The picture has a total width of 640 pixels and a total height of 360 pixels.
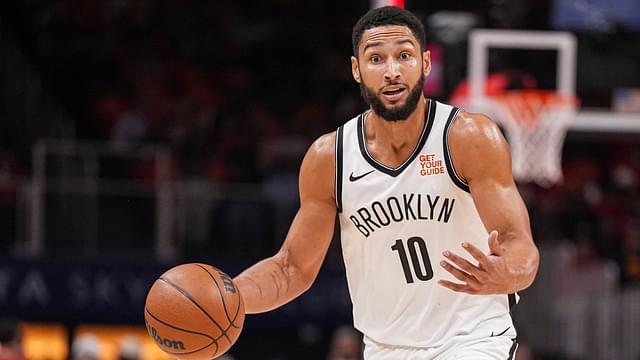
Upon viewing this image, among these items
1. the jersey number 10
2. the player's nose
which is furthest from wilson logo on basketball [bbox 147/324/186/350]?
the player's nose

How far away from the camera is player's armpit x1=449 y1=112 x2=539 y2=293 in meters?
4.66

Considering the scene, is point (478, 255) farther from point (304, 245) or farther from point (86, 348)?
point (86, 348)

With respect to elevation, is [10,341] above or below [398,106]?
below

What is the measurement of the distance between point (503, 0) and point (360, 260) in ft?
24.9

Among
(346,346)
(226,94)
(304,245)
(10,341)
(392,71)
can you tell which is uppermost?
(392,71)

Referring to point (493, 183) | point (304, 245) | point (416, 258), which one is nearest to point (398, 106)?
point (493, 183)

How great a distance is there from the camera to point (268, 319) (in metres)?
13.0

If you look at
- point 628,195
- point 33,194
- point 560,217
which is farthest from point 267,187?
point 628,195

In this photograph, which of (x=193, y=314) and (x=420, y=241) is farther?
(x=420, y=241)

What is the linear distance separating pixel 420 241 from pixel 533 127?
18.5 feet

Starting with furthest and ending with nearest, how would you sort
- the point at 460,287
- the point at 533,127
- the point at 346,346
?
the point at 346,346 → the point at 533,127 → the point at 460,287

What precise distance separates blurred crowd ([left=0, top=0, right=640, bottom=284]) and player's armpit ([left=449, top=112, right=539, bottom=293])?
735 centimetres

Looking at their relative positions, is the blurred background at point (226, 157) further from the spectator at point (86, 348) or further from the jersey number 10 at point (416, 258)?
the jersey number 10 at point (416, 258)

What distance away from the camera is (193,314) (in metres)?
4.84
